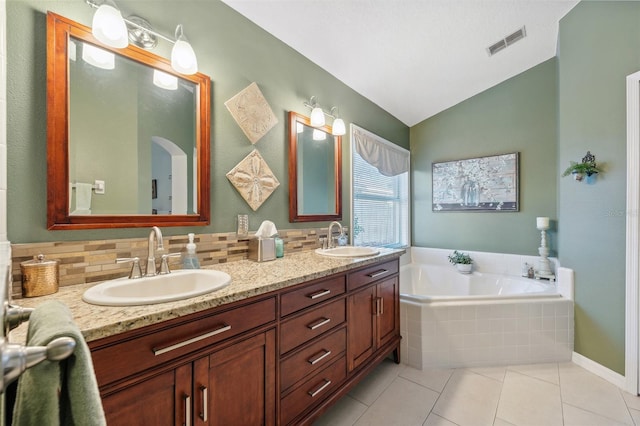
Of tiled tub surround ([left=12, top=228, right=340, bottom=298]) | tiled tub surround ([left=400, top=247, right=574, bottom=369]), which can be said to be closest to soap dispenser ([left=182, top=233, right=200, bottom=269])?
tiled tub surround ([left=12, top=228, right=340, bottom=298])

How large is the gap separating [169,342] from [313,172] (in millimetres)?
1706

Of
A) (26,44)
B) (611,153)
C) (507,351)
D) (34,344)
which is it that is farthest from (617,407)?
(26,44)

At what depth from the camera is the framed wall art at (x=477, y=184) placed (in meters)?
3.12

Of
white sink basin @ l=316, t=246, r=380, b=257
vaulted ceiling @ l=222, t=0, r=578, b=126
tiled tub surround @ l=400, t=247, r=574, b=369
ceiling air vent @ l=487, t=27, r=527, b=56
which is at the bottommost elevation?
tiled tub surround @ l=400, t=247, r=574, b=369

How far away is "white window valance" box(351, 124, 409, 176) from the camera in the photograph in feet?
9.29

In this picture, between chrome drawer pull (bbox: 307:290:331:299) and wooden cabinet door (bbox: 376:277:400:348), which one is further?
wooden cabinet door (bbox: 376:277:400:348)

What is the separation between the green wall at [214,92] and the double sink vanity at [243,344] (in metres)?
0.33

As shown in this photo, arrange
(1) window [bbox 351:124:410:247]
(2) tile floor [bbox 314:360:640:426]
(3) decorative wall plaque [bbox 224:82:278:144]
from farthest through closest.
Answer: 1. (1) window [bbox 351:124:410:247]
2. (3) decorative wall plaque [bbox 224:82:278:144]
3. (2) tile floor [bbox 314:360:640:426]

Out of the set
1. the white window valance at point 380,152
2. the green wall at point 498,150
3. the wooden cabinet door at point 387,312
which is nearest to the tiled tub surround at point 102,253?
the wooden cabinet door at point 387,312

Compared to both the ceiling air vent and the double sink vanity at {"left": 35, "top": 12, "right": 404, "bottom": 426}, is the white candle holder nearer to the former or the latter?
the ceiling air vent

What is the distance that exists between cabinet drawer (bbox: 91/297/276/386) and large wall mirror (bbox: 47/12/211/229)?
646 millimetres

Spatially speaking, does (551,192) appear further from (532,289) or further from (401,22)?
(401,22)

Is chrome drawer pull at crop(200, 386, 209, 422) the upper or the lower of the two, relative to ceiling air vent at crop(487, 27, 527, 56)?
lower

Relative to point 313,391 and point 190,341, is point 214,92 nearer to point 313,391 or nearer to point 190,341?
point 190,341
